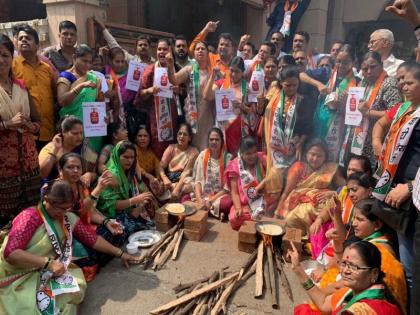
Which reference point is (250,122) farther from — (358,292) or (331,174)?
(358,292)

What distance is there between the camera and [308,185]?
392 centimetres

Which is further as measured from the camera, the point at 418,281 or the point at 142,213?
the point at 142,213

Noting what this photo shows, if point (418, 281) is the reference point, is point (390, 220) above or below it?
above

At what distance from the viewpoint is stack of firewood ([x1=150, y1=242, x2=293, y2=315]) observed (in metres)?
2.62

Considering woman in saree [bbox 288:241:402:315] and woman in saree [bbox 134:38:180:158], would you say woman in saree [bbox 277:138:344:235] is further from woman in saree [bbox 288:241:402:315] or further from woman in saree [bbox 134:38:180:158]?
woman in saree [bbox 134:38:180:158]

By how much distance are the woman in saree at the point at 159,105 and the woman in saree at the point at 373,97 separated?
7.56ft

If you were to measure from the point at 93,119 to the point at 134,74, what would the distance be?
1032mm

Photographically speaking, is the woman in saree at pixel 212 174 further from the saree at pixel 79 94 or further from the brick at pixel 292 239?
the saree at pixel 79 94

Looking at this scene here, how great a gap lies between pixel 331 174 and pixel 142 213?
2131mm

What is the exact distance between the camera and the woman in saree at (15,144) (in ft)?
9.81

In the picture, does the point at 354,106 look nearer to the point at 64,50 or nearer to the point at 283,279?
the point at 283,279

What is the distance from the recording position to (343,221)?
9.87 ft

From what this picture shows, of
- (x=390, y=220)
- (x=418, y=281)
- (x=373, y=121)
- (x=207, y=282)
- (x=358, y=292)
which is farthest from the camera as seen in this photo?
(x=373, y=121)

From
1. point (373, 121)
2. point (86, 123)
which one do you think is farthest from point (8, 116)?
point (373, 121)
